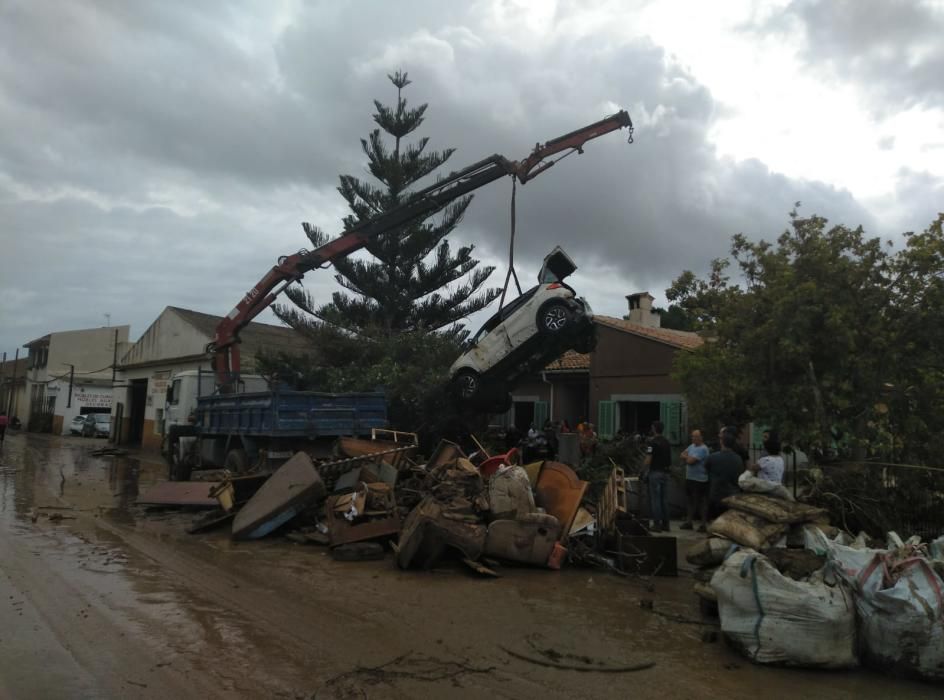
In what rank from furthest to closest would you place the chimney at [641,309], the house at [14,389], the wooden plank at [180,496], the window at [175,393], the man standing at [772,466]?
the house at [14,389] → the chimney at [641,309] → the window at [175,393] → the wooden plank at [180,496] → the man standing at [772,466]

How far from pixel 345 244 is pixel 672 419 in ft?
30.6

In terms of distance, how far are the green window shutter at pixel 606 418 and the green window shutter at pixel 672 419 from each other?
173cm

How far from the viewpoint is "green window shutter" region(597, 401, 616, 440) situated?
61.0 feet

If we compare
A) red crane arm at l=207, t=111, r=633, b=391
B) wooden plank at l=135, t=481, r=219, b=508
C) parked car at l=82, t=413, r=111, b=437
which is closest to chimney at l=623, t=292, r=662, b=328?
red crane arm at l=207, t=111, r=633, b=391

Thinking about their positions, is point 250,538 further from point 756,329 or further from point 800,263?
point 800,263

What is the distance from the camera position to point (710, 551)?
6348 millimetres

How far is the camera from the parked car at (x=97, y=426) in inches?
1531

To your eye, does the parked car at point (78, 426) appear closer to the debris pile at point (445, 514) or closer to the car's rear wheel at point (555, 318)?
the debris pile at point (445, 514)

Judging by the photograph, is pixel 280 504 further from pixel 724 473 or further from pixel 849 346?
pixel 849 346

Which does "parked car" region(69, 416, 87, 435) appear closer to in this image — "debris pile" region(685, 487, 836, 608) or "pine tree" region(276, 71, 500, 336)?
"pine tree" region(276, 71, 500, 336)

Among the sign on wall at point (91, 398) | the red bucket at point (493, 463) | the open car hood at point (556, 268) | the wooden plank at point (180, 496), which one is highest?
the open car hood at point (556, 268)

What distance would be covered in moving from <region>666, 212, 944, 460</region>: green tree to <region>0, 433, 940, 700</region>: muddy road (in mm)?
3621

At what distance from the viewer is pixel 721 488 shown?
8.91 metres

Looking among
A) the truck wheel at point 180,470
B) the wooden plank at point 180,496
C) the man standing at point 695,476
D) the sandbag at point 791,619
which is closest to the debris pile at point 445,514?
the wooden plank at point 180,496
